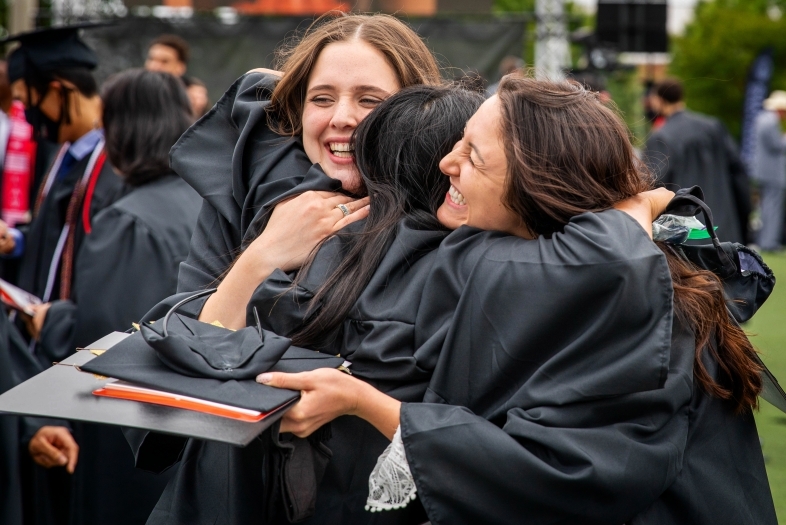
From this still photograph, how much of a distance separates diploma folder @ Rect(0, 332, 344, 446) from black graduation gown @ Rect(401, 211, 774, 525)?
0.26 metres

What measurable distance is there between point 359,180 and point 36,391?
0.90 metres

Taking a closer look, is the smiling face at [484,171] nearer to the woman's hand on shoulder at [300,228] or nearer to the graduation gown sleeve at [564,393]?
the graduation gown sleeve at [564,393]

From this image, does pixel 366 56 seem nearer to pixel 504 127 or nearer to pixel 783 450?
pixel 504 127

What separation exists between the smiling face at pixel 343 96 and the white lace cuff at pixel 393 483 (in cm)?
75

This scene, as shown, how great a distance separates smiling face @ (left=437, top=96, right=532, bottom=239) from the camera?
181cm

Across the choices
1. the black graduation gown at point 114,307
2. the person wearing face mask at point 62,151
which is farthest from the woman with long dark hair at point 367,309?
the person wearing face mask at point 62,151

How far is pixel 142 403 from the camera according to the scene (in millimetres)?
1655

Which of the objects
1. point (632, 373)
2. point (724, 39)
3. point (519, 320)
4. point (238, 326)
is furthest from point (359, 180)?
point (724, 39)

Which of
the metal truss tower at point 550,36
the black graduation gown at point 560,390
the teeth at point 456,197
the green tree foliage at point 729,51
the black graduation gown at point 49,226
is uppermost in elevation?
the teeth at point 456,197

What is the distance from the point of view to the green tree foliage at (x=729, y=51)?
117 ft

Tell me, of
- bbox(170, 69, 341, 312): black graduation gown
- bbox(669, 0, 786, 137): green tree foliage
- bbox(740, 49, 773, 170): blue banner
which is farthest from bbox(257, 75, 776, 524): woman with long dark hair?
bbox(669, 0, 786, 137): green tree foliage

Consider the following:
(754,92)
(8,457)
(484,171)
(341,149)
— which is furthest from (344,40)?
(754,92)

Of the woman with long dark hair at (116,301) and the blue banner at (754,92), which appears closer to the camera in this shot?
the woman with long dark hair at (116,301)

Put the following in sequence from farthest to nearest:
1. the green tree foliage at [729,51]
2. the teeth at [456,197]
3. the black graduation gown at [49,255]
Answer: the green tree foliage at [729,51] → the black graduation gown at [49,255] → the teeth at [456,197]
